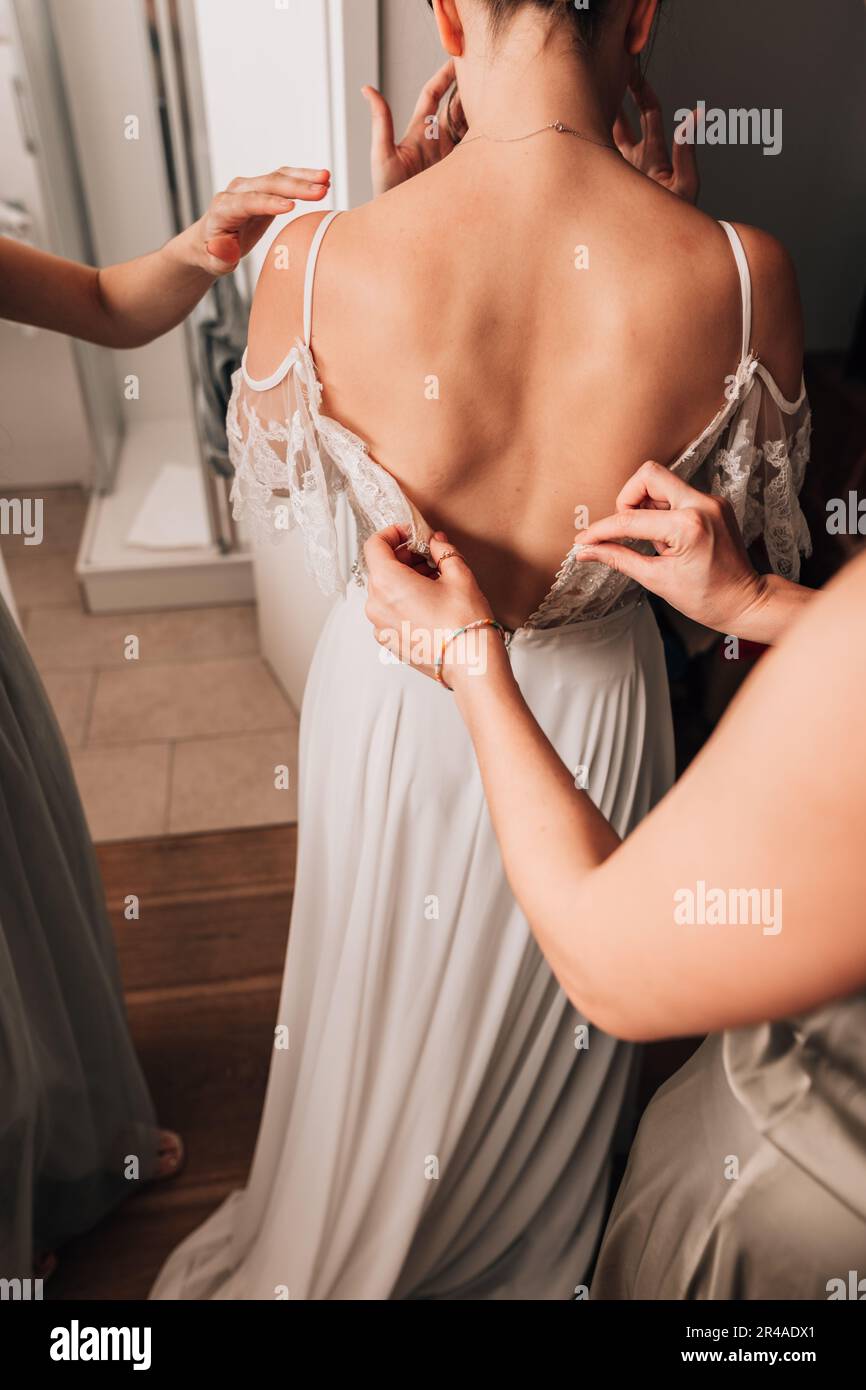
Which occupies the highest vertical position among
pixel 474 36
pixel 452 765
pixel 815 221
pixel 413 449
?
pixel 474 36

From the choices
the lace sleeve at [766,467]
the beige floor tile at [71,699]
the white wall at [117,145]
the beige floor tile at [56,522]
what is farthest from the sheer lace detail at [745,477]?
the beige floor tile at [56,522]

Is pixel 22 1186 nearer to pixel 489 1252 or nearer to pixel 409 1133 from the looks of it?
pixel 409 1133

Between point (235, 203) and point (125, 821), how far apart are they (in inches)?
61.5

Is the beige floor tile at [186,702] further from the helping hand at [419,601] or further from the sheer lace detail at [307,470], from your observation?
the helping hand at [419,601]

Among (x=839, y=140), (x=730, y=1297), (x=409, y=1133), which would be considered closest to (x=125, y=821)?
(x=409, y=1133)

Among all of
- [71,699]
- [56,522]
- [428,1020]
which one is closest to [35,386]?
[56,522]

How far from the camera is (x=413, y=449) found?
0.90m

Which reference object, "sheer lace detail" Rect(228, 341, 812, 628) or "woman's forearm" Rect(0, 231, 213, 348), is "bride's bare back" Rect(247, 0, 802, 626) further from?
"woman's forearm" Rect(0, 231, 213, 348)

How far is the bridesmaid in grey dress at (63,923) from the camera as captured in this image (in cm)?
112

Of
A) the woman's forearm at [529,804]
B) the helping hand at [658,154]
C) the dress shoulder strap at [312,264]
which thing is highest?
the helping hand at [658,154]

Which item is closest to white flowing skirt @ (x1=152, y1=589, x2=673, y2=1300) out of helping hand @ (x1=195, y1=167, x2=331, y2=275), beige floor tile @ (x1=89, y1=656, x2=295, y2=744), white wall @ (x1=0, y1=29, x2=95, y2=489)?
helping hand @ (x1=195, y1=167, x2=331, y2=275)

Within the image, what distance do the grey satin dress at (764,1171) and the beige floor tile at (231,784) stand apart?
1.46 m

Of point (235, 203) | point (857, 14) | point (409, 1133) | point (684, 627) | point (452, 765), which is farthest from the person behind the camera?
point (684, 627)

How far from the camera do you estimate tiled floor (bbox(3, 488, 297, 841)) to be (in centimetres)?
229
